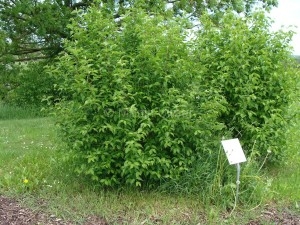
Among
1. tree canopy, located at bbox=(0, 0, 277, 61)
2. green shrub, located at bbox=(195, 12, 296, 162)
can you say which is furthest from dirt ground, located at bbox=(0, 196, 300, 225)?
tree canopy, located at bbox=(0, 0, 277, 61)

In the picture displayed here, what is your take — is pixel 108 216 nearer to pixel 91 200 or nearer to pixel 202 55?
Result: pixel 91 200

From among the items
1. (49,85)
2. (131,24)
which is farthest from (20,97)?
(131,24)

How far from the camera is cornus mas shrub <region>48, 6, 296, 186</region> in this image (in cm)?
371

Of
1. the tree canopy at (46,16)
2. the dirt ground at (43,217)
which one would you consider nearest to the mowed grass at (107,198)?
the dirt ground at (43,217)

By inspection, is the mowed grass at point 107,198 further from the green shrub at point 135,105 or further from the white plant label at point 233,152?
the white plant label at point 233,152

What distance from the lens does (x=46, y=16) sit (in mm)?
8898

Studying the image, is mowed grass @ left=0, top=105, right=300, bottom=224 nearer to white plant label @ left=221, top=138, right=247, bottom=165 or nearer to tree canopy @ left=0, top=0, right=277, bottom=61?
white plant label @ left=221, top=138, right=247, bottom=165

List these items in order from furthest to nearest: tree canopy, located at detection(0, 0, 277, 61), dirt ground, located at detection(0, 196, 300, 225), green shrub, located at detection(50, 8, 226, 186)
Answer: tree canopy, located at detection(0, 0, 277, 61) < green shrub, located at detection(50, 8, 226, 186) < dirt ground, located at detection(0, 196, 300, 225)

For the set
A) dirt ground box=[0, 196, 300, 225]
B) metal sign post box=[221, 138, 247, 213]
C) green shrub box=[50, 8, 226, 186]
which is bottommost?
dirt ground box=[0, 196, 300, 225]

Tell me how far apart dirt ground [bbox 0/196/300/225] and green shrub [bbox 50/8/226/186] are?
0.47 m

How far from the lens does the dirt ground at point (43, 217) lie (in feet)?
→ 11.7

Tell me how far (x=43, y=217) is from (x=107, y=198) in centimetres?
59

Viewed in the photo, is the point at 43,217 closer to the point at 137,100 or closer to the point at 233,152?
the point at 137,100

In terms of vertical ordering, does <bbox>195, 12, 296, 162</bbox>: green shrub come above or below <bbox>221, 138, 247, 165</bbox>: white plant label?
above
